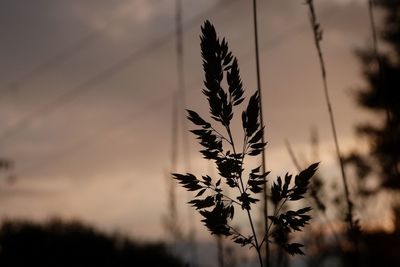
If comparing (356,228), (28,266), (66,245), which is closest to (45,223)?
(66,245)

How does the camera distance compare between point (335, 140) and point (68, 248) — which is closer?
point (335, 140)

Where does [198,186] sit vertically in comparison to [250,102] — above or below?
below

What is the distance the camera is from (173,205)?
587 cm

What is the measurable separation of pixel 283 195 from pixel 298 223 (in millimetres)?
99

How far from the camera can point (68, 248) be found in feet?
51.7

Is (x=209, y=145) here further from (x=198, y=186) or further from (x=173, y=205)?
(x=173, y=205)

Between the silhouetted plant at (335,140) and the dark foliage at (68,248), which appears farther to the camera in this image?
the dark foliage at (68,248)

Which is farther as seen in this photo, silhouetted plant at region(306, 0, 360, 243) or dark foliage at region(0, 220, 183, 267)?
dark foliage at region(0, 220, 183, 267)

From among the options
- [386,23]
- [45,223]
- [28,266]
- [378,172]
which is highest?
[386,23]

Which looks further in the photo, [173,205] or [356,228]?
[173,205]

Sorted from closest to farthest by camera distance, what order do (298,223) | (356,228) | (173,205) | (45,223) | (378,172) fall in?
(298,223), (356,228), (173,205), (45,223), (378,172)

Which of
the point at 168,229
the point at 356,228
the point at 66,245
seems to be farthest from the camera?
the point at 66,245

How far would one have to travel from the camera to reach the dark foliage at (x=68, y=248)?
14.8 m

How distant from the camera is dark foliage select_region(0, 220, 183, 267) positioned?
14750 millimetres
